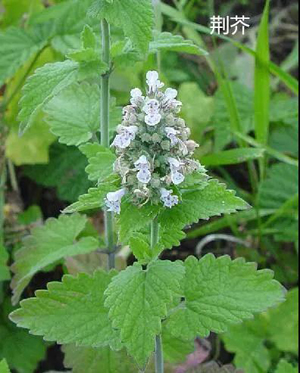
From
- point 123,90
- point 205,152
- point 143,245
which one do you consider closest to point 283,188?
point 205,152

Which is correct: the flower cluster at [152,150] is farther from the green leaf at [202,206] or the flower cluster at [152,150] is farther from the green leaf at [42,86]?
the green leaf at [42,86]

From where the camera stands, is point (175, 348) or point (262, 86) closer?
point (175, 348)

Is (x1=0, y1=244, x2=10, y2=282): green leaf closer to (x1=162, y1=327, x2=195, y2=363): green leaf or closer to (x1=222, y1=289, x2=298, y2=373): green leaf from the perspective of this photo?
(x1=162, y1=327, x2=195, y2=363): green leaf

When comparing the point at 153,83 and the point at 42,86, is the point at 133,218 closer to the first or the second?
the point at 153,83

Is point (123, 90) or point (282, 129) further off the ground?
point (123, 90)

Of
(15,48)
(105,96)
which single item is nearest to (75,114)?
(105,96)

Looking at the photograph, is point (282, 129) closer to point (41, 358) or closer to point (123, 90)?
point (123, 90)

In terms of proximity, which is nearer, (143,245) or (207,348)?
(143,245)

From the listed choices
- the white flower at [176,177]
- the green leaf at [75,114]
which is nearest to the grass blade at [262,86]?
the green leaf at [75,114]
